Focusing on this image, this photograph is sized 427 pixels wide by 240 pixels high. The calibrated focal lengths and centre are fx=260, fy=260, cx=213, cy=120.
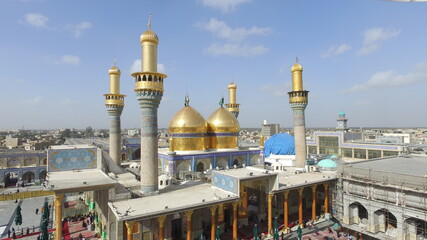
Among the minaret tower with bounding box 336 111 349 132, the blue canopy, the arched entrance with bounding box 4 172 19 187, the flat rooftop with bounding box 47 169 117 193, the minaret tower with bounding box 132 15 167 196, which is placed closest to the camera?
the flat rooftop with bounding box 47 169 117 193

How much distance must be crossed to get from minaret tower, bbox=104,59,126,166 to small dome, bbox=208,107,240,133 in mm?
10610

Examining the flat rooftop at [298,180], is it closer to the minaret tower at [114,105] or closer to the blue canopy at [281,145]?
the blue canopy at [281,145]

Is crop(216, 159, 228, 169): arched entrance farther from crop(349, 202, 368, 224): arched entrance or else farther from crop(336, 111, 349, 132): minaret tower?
crop(336, 111, 349, 132): minaret tower

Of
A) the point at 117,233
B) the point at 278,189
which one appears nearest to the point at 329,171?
the point at 278,189

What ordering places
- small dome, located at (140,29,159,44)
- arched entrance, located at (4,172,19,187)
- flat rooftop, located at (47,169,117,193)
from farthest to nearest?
1. arched entrance, located at (4,172,19,187)
2. small dome, located at (140,29,159,44)
3. flat rooftop, located at (47,169,117,193)

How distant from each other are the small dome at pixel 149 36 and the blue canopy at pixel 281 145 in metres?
24.7

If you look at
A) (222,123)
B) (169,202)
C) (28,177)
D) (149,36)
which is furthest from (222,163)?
(28,177)

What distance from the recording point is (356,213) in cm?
1934

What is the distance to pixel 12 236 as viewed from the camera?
761 inches

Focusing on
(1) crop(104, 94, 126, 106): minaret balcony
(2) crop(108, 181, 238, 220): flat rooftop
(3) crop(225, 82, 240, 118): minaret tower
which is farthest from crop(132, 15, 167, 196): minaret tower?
(3) crop(225, 82, 240, 118): minaret tower

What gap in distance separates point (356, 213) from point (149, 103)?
56.7 ft

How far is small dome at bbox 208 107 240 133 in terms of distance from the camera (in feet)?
103

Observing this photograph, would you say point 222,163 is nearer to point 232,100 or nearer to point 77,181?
point 232,100

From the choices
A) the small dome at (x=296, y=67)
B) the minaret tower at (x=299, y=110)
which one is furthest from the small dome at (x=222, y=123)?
the small dome at (x=296, y=67)
